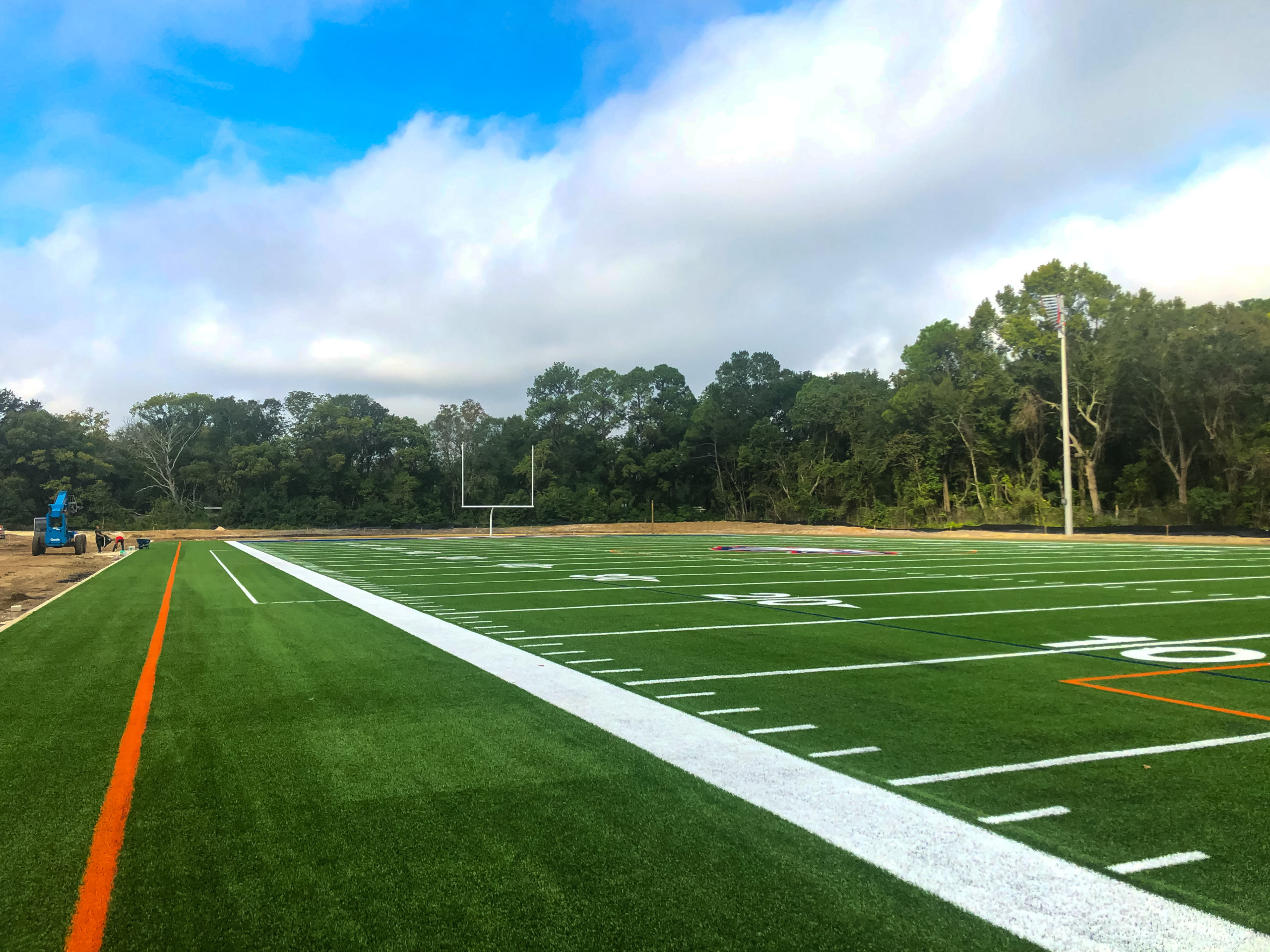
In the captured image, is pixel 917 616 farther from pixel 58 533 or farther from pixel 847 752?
pixel 58 533

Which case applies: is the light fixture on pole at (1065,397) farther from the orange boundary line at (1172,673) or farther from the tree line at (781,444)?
the orange boundary line at (1172,673)

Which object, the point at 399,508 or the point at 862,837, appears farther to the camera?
the point at 399,508

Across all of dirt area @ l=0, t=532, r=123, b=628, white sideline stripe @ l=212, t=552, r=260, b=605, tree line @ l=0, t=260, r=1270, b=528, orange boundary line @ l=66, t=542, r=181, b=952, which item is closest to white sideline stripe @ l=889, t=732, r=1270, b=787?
orange boundary line @ l=66, t=542, r=181, b=952

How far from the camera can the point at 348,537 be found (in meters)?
47.5

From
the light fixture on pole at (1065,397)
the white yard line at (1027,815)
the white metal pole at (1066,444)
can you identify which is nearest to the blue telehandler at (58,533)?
the white yard line at (1027,815)

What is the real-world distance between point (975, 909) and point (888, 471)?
181ft

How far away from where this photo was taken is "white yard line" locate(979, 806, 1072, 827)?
335cm

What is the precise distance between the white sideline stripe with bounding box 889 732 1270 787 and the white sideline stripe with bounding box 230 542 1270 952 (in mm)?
309

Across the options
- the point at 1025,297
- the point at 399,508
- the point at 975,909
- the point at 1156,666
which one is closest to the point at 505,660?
the point at 975,909

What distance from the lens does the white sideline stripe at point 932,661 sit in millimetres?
6234

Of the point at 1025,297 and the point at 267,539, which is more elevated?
the point at 1025,297

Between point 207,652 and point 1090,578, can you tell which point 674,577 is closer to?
point 1090,578

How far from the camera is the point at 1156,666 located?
21.5 feet

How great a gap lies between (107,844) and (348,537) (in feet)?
155
